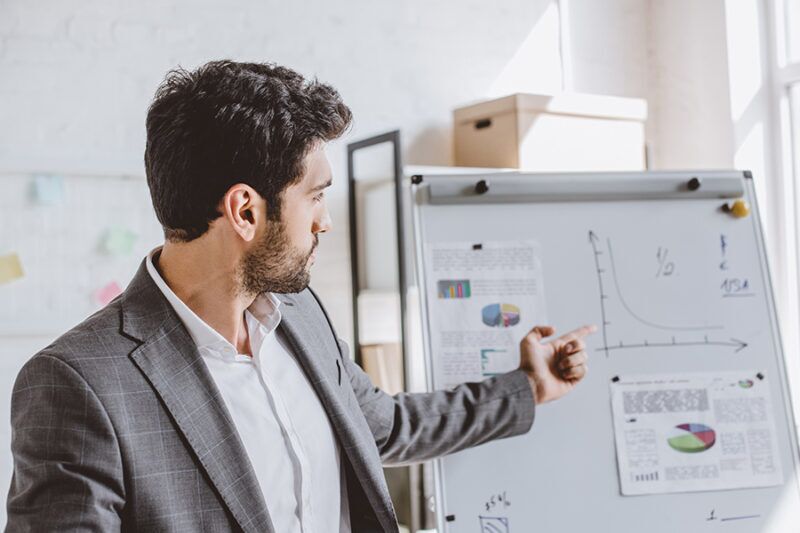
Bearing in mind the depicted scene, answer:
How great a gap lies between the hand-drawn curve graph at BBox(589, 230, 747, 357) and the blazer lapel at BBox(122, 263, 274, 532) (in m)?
0.82

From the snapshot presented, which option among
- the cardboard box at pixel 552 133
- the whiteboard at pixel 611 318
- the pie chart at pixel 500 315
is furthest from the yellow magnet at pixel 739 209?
the cardboard box at pixel 552 133

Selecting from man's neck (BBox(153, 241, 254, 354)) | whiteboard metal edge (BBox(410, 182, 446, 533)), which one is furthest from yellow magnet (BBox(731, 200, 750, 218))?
man's neck (BBox(153, 241, 254, 354))

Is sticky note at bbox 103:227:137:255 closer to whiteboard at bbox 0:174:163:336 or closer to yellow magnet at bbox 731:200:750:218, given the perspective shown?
whiteboard at bbox 0:174:163:336

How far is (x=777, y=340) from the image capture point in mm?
1695

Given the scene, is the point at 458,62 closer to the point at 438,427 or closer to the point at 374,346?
the point at 374,346

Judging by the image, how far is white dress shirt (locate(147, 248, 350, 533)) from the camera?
1184mm

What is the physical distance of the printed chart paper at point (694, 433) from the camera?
1579 mm

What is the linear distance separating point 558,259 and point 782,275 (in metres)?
1.49

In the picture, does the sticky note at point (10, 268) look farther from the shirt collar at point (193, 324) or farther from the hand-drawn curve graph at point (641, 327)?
the hand-drawn curve graph at point (641, 327)

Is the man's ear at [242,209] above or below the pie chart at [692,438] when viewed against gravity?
above

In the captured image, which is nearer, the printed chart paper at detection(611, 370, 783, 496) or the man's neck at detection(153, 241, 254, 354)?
the man's neck at detection(153, 241, 254, 354)

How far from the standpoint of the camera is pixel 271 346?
4.33 ft

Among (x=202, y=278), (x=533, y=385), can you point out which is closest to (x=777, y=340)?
(x=533, y=385)

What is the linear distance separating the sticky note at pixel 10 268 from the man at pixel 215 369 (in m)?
1.23
